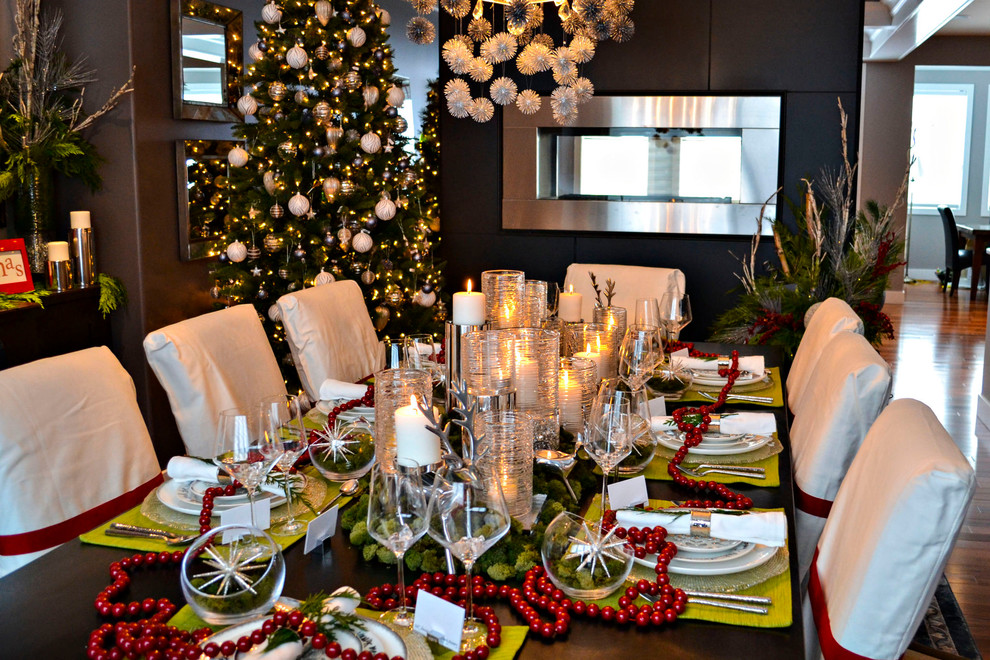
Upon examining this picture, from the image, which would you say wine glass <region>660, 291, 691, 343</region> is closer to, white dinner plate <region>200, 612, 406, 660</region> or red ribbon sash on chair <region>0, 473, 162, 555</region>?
red ribbon sash on chair <region>0, 473, 162, 555</region>

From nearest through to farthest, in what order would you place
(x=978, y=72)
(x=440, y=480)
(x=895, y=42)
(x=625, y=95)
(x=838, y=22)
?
1. (x=440, y=480)
2. (x=838, y=22)
3. (x=625, y=95)
4. (x=895, y=42)
5. (x=978, y=72)

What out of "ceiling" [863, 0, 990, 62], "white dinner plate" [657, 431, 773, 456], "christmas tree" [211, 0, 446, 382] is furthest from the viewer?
"ceiling" [863, 0, 990, 62]

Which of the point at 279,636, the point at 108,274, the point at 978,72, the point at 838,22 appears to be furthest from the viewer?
the point at 978,72

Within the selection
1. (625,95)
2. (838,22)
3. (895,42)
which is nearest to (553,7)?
(625,95)

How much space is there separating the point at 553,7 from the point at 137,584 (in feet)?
14.1

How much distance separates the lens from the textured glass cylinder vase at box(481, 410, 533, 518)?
1553mm

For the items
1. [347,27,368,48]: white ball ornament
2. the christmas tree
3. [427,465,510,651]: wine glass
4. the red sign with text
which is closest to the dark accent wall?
the christmas tree

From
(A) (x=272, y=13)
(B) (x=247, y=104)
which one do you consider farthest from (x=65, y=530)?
(A) (x=272, y=13)

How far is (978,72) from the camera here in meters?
12.1

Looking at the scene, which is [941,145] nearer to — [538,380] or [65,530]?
[538,380]

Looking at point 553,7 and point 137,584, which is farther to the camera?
point 553,7

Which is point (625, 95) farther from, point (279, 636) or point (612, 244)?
point (279, 636)

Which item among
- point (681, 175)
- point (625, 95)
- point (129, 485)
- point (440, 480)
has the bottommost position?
point (129, 485)

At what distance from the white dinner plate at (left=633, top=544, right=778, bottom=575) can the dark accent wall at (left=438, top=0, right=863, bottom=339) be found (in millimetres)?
3698
